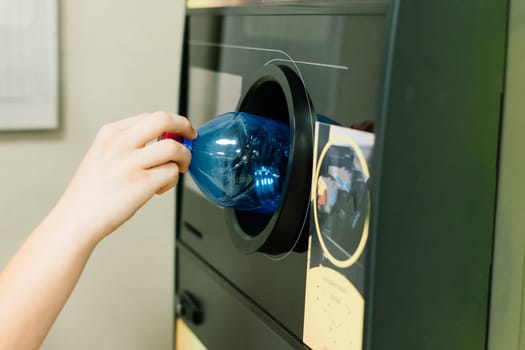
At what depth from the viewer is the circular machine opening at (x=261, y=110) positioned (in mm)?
917

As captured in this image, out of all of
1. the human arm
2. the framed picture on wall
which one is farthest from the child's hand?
the framed picture on wall

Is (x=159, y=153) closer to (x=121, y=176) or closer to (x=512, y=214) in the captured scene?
(x=121, y=176)

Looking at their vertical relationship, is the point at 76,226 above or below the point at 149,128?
below

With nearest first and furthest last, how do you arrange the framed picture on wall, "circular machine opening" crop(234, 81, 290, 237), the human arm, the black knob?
the human arm
"circular machine opening" crop(234, 81, 290, 237)
the black knob
the framed picture on wall

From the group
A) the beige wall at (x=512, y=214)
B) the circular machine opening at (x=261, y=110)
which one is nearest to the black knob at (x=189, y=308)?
the circular machine opening at (x=261, y=110)

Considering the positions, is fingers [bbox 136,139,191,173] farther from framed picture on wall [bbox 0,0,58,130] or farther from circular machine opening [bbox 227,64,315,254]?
framed picture on wall [bbox 0,0,58,130]

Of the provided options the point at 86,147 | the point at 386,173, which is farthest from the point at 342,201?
the point at 86,147

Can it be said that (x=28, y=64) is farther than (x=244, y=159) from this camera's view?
Yes

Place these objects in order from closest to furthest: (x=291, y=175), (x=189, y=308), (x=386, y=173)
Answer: (x=386, y=173) < (x=291, y=175) < (x=189, y=308)

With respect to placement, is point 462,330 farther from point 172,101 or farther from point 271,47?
point 172,101

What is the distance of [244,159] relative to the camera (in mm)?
879

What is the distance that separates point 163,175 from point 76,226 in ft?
0.35

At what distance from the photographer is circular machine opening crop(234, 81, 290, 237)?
917 millimetres

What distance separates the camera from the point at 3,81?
1.40m
